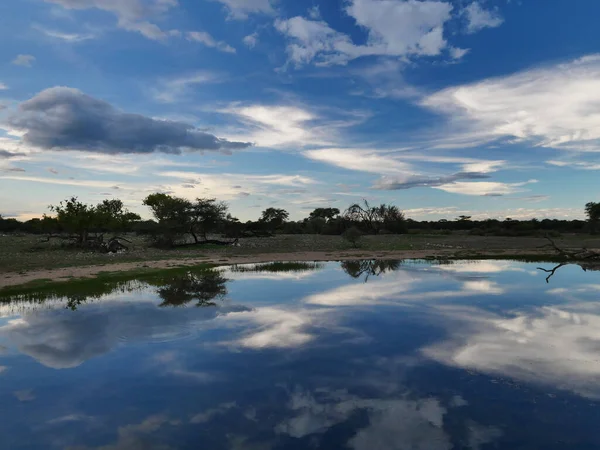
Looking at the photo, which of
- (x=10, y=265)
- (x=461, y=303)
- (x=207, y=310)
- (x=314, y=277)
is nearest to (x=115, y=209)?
(x=10, y=265)

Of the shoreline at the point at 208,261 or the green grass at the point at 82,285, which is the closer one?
the green grass at the point at 82,285

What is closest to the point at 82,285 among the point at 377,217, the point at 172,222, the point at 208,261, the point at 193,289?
the point at 193,289

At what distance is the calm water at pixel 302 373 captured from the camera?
6.27 m

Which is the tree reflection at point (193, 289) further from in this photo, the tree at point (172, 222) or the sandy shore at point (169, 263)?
the tree at point (172, 222)

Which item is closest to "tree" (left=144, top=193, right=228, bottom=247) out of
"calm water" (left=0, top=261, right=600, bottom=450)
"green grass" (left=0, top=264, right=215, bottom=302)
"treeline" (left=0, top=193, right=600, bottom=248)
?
"treeline" (left=0, top=193, right=600, bottom=248)

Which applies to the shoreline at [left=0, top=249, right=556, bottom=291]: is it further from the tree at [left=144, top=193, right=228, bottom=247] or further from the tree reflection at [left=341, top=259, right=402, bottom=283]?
the tree at [left=144, top=193, right=228, bottom=247]

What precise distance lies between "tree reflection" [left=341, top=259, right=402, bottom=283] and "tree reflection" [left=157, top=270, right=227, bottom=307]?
320 inches

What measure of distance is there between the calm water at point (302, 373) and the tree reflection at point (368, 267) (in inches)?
342

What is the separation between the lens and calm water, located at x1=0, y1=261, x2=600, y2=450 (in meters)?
6.27

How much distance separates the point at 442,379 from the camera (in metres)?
8.17

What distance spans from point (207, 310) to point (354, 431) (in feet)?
31.4

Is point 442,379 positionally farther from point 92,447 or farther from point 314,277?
point 314,277

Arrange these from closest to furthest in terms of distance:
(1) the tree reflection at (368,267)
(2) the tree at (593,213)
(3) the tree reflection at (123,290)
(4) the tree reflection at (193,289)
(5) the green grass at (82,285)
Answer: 1. (3) the tree reflection at (123,290)
2. (4) the tree reflection at (193,289)
3. (5) the green grass at (82,285)
4. (1) the tree reflection at (368,267)
5. (2) the tree at (593,213)

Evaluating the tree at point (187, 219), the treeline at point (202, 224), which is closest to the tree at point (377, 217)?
the treeline at point (202, 224)
